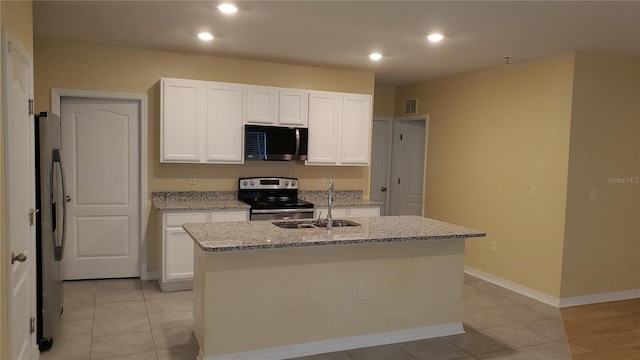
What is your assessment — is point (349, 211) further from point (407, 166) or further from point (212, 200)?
point (407, 166)

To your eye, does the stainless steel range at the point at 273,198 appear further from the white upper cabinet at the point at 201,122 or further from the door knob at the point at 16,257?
the door knob at the point at 16,257

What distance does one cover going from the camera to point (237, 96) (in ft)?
16.3

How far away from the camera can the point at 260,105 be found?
16.6ft

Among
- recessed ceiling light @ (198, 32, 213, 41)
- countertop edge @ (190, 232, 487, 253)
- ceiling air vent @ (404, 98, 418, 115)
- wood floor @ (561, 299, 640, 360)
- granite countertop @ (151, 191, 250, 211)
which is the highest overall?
recessed ceiling light @ (198, 32, 213, 41)

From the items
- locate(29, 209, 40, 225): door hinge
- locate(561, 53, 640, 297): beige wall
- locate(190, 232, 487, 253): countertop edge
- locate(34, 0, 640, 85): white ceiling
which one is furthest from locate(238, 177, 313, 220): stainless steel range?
locate(561, 53, 640, 297): beige wall

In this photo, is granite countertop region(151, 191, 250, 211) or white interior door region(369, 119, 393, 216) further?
white interior door region(369, 119, 393, 216)

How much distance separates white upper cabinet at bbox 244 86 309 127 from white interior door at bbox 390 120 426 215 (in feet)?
7.47

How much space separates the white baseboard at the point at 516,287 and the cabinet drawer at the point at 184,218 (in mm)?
3210

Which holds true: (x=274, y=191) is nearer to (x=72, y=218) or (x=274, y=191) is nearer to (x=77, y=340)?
(x=72, y=218)

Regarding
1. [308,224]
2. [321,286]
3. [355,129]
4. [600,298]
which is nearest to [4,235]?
[321,286]

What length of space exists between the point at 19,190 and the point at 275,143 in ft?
9.25

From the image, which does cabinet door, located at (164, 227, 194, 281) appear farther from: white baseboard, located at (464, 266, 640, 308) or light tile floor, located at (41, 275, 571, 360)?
white baseboard, located at (464, 266, 640, 308)

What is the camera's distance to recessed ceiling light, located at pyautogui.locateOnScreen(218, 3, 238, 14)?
332 centimetres

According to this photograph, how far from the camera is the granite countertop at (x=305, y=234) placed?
9.53 feet
